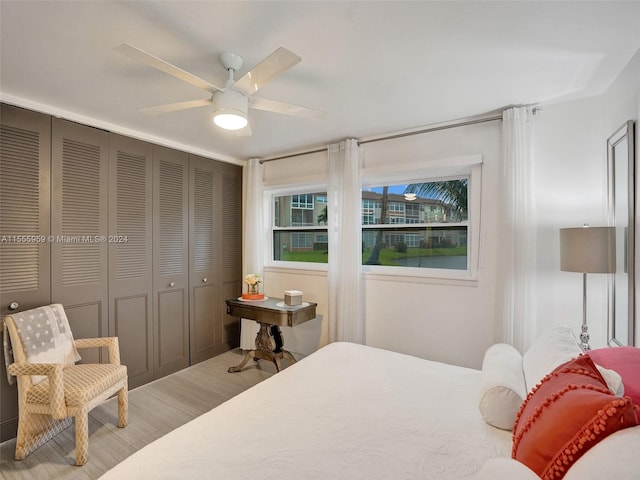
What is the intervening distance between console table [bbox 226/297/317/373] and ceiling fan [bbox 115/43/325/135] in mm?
1898

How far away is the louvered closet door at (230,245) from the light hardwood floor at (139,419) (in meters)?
0.45

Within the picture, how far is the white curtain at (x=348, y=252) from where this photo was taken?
3.19 m

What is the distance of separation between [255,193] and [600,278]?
3.45 metres

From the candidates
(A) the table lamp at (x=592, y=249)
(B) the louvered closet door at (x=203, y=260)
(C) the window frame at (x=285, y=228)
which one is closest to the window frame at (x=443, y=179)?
(C) the window frame at (x=285, y=228)

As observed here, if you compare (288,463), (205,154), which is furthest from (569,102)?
(205,154)

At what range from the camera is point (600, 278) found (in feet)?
7.45

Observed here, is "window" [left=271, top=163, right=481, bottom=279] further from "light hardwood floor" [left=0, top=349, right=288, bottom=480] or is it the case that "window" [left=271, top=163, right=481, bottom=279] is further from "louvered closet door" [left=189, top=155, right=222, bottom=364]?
"light hardwood floor" [left=0, top=349, right=288, bottom=480]

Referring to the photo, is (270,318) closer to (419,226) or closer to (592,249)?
(419,226)

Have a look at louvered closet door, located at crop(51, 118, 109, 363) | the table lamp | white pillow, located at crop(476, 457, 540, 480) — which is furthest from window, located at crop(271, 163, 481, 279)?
louvered closet door, located at crop(51, 118, 109, 363)

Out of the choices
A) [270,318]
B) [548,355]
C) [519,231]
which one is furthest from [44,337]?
[519,231]

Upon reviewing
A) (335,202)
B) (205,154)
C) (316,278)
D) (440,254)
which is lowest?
(316,278)

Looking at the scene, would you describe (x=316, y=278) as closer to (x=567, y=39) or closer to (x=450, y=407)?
(x=450, y=407)

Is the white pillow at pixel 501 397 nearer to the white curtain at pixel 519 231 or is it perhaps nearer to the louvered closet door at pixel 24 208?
the white curtain at pixel 519 231

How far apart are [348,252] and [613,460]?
2.55m
